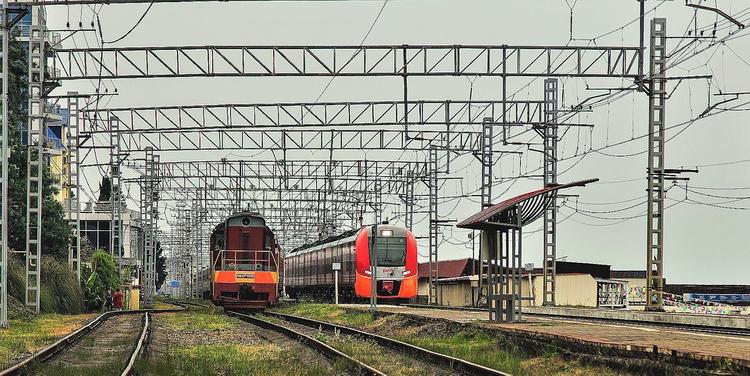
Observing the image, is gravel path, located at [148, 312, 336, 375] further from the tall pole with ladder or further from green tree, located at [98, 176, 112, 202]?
green tree, located at [98, 176, 112, 202]

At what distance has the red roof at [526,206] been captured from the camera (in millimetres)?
21281

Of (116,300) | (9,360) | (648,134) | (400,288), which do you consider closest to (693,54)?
(648,134)

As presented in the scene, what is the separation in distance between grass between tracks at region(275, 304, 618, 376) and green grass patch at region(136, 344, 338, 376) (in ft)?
4.93

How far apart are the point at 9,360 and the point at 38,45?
16.7 meters

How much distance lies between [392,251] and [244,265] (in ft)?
25.6

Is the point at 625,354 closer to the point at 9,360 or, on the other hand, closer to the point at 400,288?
the point at 9,360

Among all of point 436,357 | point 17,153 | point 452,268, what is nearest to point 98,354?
point 436,357

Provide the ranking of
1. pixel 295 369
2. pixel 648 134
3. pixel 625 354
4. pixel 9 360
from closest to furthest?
pixel 625 354
pixel 295 369
pixel 9 360
pixel 648 134

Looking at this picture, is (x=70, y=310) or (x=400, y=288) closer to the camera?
(x=70, y=310)

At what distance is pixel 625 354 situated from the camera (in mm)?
14508

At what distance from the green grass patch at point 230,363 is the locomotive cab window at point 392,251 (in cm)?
2524

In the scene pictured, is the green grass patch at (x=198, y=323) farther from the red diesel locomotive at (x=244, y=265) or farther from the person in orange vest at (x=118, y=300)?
the person in orange vest at (x=118, y=300)

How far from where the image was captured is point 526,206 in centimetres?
2225

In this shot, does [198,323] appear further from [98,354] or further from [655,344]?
[655,344]
